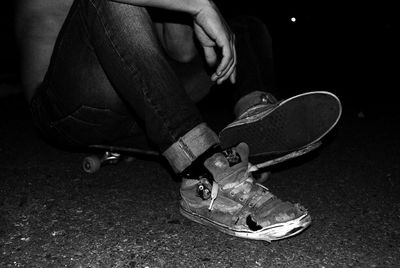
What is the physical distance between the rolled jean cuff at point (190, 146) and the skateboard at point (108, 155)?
52cm

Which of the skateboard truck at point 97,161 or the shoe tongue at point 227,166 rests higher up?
the shoe tongue at point 227,166

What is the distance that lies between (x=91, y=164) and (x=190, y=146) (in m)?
0.82

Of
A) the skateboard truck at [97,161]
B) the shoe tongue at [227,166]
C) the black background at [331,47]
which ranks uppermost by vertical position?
the shoe tongue at [227,166]

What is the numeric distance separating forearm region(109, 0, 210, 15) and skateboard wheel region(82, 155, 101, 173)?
88 cm

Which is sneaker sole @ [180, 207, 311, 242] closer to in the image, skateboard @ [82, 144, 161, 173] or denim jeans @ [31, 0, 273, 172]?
denim jeans @ [31, 0, 273, 172]

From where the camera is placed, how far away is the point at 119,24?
1.38m

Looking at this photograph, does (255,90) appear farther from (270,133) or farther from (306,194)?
(306,194)

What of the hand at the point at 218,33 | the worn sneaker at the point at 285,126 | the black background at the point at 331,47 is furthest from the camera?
the black background at the point at 331,47

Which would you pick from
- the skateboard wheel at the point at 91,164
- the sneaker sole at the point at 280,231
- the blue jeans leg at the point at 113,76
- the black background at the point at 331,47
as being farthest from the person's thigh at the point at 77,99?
the black background at the point at 331,47

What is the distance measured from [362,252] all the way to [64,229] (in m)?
0.94

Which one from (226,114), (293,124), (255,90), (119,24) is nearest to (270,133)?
(293,124)

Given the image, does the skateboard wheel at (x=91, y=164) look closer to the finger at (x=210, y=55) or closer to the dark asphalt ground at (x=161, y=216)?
the dark asphalt ground at (x=161, y=216)

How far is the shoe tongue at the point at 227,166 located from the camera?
1.40 meters

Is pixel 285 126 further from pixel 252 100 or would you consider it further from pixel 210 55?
pixel 210 55
